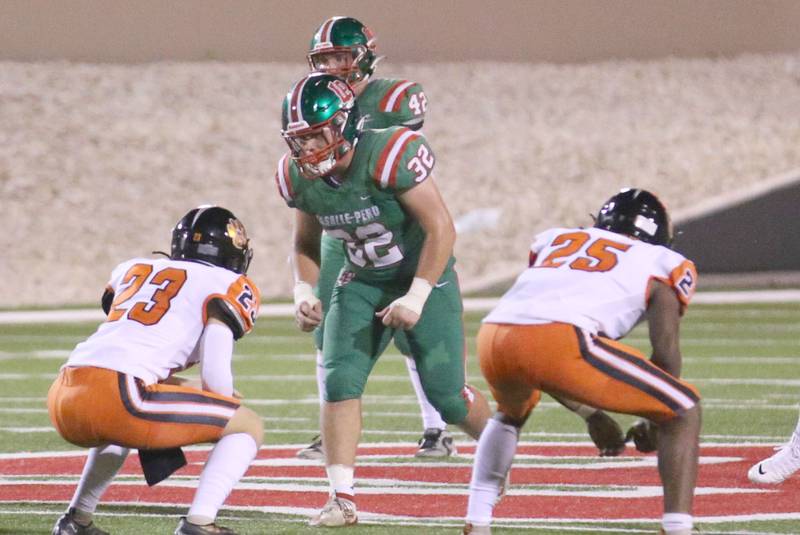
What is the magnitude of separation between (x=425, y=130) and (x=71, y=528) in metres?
20.7

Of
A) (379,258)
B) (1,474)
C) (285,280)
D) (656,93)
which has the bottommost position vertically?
(1,474)

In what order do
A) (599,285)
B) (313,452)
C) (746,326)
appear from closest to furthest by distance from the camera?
(599,285), (313,452), (746,326)

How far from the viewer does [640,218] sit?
4941 millimetres

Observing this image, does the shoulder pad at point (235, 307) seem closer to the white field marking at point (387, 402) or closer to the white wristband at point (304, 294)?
the white wristband at point (304, 294)

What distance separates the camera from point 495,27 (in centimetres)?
2722

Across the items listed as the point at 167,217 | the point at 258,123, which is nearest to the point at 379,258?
the point at 167,217

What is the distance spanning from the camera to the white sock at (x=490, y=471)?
4.84 meters

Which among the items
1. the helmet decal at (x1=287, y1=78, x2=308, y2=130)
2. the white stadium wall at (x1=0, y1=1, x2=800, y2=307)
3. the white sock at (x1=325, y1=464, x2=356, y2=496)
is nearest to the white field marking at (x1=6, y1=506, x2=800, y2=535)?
the white sock at (x1=325, y1=464, x2=356, y2=496)

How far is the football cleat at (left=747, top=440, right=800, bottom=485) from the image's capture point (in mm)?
6004

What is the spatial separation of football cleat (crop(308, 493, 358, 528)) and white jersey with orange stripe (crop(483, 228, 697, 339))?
0.87m

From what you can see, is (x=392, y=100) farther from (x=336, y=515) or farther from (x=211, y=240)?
(x=336, y=515)

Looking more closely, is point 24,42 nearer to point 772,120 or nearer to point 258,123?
point 258,123

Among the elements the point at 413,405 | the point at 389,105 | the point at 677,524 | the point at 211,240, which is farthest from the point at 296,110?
the point at 413,405

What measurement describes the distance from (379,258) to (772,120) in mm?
21742
